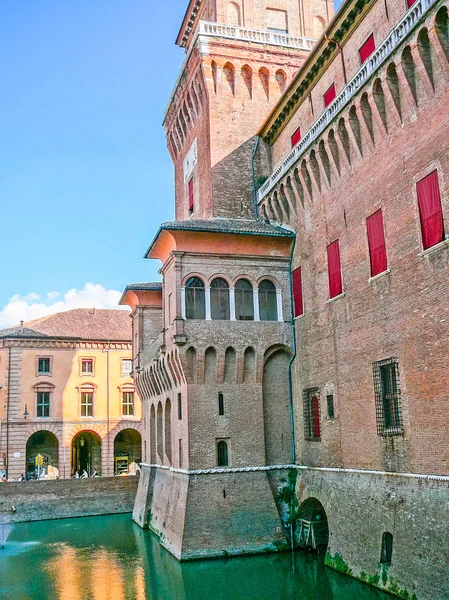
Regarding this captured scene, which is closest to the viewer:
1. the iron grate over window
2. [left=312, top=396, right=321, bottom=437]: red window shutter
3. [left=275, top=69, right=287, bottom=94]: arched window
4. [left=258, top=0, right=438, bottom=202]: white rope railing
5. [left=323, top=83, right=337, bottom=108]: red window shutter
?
[left=258, top=0, right=438, bottom=202]: white rope railing

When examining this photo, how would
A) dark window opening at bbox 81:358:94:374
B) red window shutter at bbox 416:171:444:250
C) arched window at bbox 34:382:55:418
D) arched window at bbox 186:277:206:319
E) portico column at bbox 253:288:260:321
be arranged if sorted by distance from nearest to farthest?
1. red window shutter at bbox 416:171:444:250
2. arched window at bbox 186:277:206:319
3. portico column at bbox 253:288:260:321
4. arched window at bbox 34:382:55:418
5. dark window opening at bbox 81:358:94:374

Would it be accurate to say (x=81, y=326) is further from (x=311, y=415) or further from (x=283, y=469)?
(x=311, y=415)

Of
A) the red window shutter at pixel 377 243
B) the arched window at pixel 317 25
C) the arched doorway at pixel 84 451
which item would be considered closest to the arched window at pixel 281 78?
the arched window at pixel 317 25

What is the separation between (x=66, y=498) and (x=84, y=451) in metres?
13.8

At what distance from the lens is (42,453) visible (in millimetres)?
46656

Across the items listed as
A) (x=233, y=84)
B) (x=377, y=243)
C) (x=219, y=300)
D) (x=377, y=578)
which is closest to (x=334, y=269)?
(x=377, y=243)

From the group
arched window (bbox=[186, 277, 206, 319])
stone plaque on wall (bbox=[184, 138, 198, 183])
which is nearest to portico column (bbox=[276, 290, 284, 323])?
arched window (bbox=[186, 277, 206, 319])

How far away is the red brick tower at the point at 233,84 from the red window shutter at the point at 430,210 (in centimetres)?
1252

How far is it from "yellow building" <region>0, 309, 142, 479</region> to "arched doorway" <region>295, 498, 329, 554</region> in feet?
83.3

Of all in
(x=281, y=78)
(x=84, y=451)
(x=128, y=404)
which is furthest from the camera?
(x=84, y=451)

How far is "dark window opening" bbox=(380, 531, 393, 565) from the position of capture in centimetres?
1728

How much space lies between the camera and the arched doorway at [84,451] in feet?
157

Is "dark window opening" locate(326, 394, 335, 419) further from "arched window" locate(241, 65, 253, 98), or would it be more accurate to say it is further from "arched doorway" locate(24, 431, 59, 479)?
"arched doorway" locate(24, 431, 59, 479)

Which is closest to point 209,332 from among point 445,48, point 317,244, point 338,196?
point 317,244
